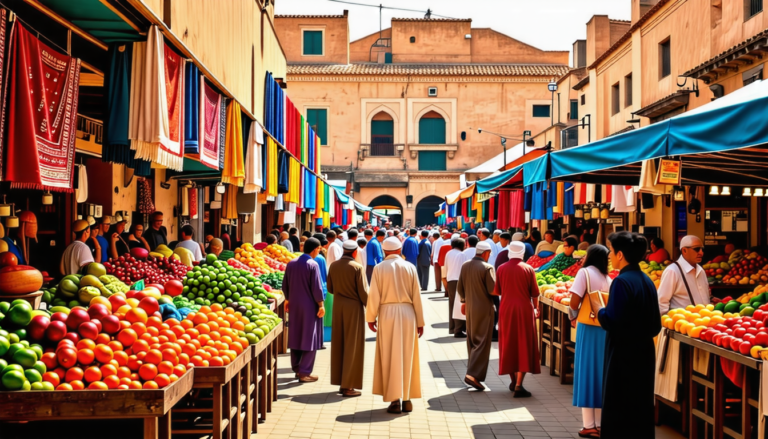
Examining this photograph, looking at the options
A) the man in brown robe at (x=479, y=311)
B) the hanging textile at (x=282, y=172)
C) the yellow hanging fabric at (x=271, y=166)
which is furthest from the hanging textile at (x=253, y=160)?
the man in brown robe at (x=479, y=311)

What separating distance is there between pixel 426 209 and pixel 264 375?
127 feet

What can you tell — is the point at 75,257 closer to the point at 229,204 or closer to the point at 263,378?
the point at 263,378

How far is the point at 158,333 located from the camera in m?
4.81

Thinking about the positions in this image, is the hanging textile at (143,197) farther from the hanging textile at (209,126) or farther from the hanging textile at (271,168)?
the hanging textile at (209,126)

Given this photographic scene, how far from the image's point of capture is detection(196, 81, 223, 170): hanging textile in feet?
23.6

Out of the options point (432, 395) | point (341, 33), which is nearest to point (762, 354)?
point (432, 395)

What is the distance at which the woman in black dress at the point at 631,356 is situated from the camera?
16.8 ft

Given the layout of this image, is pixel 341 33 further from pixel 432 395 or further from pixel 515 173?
pixel 432 395

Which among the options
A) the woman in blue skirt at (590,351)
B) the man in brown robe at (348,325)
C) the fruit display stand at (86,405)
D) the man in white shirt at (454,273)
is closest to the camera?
the fruit display stand at (86,405)

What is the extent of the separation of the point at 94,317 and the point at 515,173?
8602 mm

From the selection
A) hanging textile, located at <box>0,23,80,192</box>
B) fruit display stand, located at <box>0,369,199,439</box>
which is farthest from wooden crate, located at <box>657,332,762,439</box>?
hanging textile, located at <box>0,23,80,192</box>

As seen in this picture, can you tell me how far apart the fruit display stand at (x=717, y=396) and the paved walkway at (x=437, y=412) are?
15.2 inches

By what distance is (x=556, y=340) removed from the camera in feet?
29.7

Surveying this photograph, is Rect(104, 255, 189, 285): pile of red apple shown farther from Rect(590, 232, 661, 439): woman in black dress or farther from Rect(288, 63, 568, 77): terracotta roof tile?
Rect(288, 63, 568, 77): terracotta roof tile
